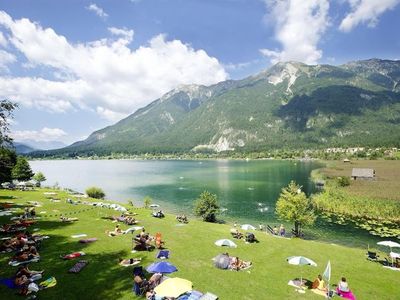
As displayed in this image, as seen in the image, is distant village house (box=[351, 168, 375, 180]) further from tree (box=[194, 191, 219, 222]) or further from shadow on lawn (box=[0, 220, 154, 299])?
shadow on lawn (box=[0, 220, 154, 299])

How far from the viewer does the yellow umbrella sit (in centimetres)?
1988

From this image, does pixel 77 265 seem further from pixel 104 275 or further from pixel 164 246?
pixel 164 246

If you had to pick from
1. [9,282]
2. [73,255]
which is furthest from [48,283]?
[73,255]

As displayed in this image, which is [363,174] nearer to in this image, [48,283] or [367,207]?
[367,207]

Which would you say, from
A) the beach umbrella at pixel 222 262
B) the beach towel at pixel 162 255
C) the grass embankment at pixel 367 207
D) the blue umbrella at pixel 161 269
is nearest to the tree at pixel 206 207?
the grass embankment at pixel 367 207

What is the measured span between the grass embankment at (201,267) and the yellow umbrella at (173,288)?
9.52 ft

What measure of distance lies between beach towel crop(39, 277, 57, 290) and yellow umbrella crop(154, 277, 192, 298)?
339 inches

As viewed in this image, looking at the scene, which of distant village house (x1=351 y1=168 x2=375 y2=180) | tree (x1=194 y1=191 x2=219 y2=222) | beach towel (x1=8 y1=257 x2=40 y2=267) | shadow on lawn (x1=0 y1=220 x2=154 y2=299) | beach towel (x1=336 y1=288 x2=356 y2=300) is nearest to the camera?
shadow on lawn (x1=0 y1=220 x2=154 y2=299)

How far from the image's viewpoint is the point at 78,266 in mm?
26141

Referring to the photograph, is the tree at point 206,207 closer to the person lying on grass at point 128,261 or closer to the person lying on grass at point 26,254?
the person lying on grass at point 128,261

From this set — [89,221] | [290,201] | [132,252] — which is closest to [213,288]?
[132,252]

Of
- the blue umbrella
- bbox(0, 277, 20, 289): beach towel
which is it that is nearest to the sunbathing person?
the blue umbrella

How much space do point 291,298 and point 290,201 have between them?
32.9m

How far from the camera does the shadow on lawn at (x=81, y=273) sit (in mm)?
21750
